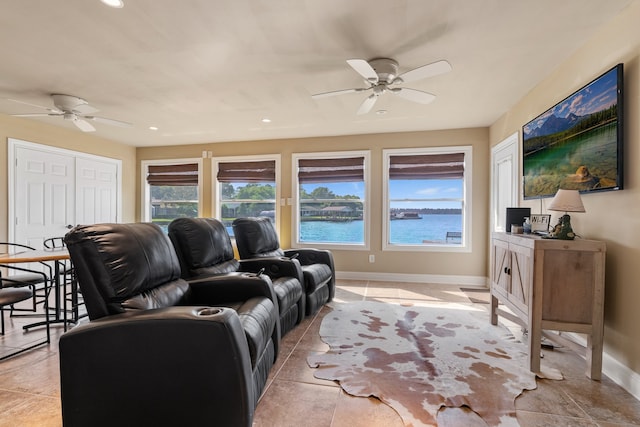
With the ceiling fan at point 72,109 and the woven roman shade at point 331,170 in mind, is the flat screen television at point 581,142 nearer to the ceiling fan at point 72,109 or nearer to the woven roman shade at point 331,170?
the woven roman shade at point 331,170

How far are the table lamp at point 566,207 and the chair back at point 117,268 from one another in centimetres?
255

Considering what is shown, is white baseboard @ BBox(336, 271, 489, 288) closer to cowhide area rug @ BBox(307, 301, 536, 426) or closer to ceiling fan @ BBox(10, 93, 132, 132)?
cowhide area rug @ BBox(307, 301, 536, 426)

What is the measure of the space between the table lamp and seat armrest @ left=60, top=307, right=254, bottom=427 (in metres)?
2.21

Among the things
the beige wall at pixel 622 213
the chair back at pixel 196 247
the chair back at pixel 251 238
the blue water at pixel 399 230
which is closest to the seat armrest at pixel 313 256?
the chair back at pixel 251 238

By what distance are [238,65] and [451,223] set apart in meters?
3.91

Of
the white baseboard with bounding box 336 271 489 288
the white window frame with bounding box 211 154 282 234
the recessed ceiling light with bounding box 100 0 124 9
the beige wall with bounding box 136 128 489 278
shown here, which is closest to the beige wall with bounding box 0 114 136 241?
the beige wall with bounding box 136 128 489 278

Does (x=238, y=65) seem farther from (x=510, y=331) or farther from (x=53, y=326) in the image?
(x=510, y=331)

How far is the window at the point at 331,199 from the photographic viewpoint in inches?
207

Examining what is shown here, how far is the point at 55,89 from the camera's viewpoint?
10.7 feet

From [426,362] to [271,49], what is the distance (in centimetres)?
267

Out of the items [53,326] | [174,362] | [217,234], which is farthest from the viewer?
[53,326]

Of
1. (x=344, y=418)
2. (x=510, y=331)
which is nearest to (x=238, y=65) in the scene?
(x=344, y=418)

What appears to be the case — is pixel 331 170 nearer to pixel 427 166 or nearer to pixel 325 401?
pixel 427 166

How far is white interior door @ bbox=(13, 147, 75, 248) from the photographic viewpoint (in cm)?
425
